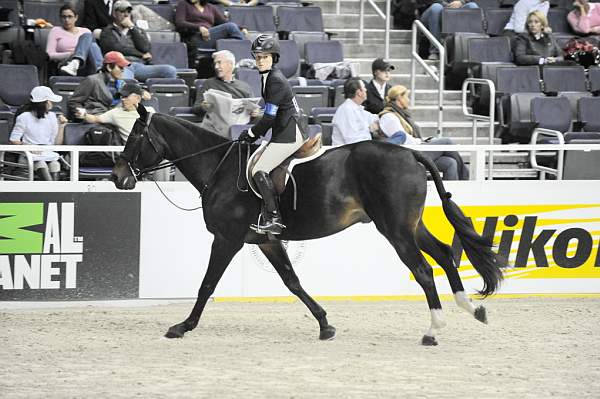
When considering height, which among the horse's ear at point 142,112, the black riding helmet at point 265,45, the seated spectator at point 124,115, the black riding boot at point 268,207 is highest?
the black riding helmet at point 265,45

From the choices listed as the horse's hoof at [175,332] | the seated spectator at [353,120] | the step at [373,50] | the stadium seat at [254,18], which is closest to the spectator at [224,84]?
the seated spectator at [353,120]

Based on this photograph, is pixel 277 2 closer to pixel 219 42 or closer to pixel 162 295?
pixel 219 42

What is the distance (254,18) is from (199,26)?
4.03 ft

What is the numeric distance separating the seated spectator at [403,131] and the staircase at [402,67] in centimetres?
224

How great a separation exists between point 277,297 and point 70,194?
2.52m

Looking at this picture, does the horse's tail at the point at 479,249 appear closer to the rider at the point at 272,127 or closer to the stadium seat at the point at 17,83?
the rider at the point at 272,127

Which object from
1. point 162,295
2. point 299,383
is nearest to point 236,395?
point 299,383

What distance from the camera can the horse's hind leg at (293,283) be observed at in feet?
34.5

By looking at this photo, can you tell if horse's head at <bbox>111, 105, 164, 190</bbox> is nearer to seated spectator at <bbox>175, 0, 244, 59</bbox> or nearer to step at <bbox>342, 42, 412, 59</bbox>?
seated spectator at <bbox>175, 0, 244, 59</bbox>

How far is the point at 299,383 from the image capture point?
28.1 ft

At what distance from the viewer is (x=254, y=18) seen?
57.9 ft

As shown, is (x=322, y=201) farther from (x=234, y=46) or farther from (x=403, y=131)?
(x=234, y=46)

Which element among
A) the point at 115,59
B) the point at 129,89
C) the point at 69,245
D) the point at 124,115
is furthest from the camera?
the point at 115,59

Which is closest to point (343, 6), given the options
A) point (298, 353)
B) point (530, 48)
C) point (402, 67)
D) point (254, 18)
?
point (402, 67)
